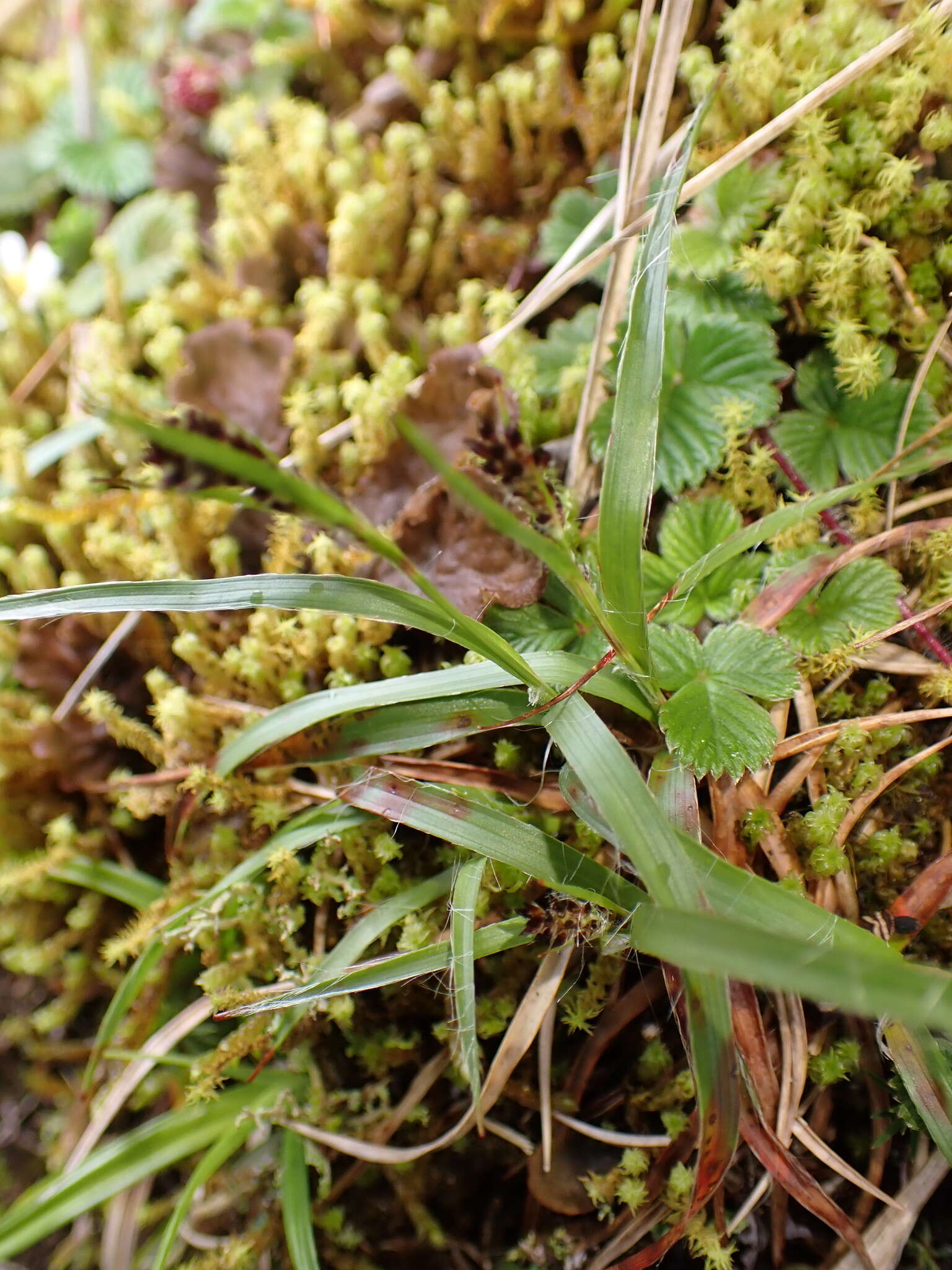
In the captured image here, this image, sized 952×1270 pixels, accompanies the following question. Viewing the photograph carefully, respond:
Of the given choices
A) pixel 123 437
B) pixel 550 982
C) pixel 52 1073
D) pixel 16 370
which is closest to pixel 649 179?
pixel 123 437

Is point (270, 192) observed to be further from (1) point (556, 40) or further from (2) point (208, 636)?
(2) point (208, 636)

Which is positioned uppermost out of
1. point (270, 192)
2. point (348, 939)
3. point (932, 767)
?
point (270, 192)

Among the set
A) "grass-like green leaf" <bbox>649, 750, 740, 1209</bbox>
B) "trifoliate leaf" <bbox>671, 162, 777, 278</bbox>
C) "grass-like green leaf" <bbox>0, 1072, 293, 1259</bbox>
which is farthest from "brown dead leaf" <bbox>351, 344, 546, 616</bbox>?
"grass-like green leaf" <bbox>0, 1072, 293, 1259</bbox>

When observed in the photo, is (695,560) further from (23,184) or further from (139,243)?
(23,184)

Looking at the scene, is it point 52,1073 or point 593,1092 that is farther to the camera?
point 52,1073

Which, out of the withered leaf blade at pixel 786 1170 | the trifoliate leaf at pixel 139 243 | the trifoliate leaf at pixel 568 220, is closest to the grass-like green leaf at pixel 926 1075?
the withered leaf blade at pixel 786 1170

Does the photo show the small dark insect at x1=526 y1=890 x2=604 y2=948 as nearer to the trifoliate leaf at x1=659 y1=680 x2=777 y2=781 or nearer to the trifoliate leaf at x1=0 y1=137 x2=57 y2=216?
the trifoliate leaf at x1=659 y1=680 x2=777 y2=781
